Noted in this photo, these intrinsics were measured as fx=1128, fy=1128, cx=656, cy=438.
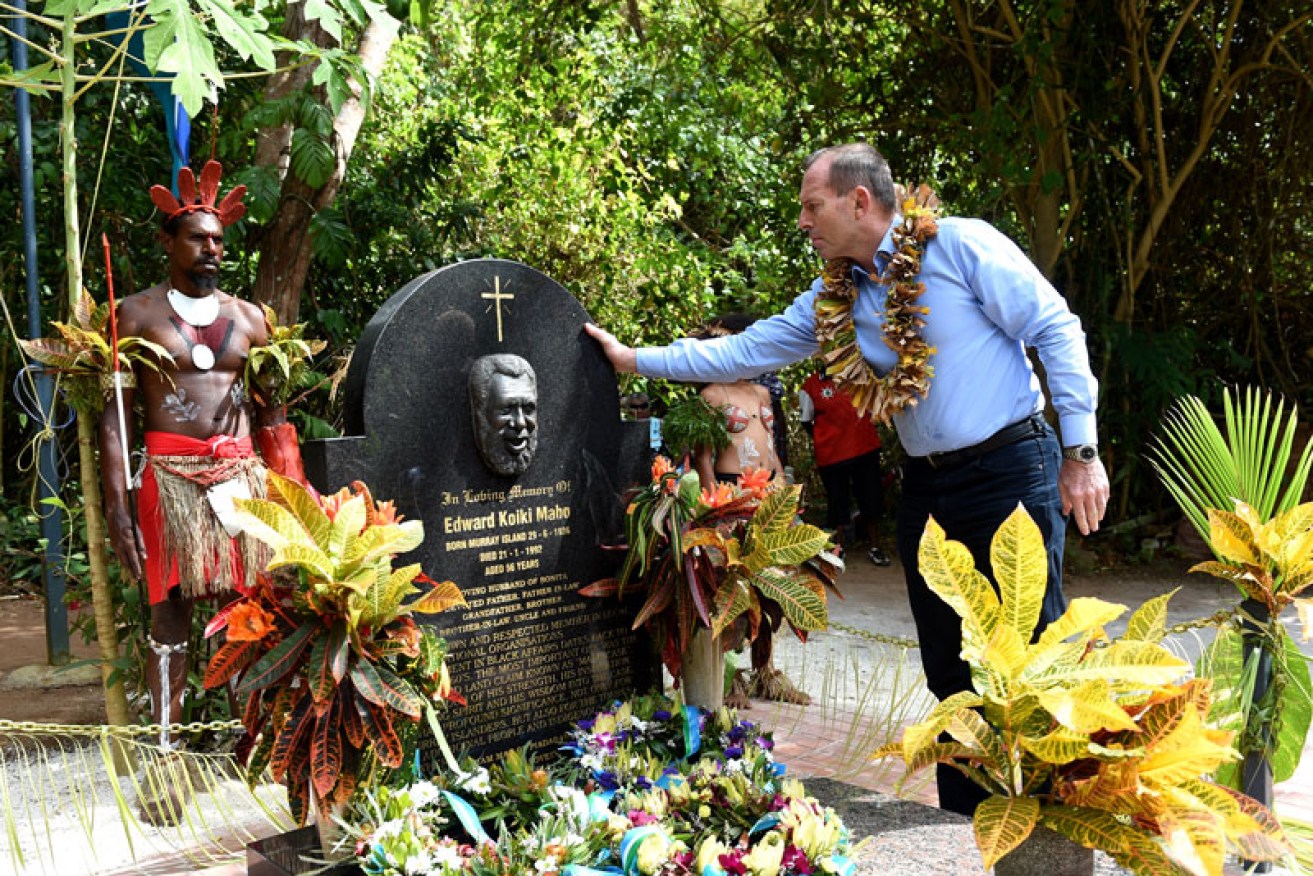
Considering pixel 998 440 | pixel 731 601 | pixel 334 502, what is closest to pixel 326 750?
pixel 334 502

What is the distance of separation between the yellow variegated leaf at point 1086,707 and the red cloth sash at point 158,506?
9.46 ft

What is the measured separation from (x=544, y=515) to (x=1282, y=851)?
218 cm

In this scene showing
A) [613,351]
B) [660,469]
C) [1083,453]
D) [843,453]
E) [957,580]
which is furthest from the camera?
[843,453]

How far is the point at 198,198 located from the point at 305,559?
1.99 m

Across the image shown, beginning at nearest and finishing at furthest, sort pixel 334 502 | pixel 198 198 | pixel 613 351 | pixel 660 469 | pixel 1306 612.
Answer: pixel 1306 612
pixel 334 502
pixel 660 469
pixel 613 351
pixel 198 198

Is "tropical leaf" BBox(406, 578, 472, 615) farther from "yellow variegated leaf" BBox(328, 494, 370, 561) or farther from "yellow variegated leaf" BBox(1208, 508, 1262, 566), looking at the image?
"yellow variegated leaf" BBox(1208, 508, 1262, 566)

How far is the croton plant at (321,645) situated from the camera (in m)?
2.49

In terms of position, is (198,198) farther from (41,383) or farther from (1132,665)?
(1132,665)

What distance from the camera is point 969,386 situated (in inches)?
126

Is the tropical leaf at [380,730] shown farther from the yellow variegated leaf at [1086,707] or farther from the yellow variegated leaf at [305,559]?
the yellow variegated leaf at [1086,707]

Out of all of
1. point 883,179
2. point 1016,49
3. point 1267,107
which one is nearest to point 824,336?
point 883,179

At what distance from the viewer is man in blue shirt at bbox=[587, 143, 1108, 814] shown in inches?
122

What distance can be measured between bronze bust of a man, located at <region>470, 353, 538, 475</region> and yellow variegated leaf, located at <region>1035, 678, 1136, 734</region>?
1.88m

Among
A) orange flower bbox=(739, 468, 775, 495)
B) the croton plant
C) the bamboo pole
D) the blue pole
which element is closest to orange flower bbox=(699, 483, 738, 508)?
orange flower bbox=(739, 468, 775, 495)
